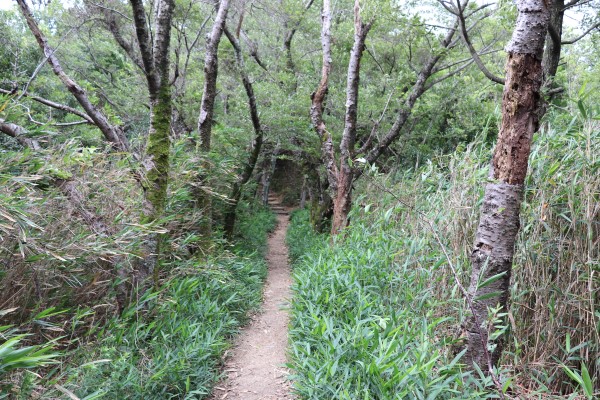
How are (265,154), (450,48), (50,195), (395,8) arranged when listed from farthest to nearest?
(265,154) → (450,48) → (395,8) → (50,195)

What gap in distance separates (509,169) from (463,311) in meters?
1.03

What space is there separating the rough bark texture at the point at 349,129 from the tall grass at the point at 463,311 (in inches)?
98.3

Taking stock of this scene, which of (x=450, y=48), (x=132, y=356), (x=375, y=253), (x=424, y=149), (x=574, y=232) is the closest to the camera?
(x=574, y=232)

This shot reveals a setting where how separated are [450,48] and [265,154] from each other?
17.6 ft

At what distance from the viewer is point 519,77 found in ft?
6.61

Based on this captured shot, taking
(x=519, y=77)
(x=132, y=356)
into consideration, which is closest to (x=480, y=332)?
(x=519, y=77)

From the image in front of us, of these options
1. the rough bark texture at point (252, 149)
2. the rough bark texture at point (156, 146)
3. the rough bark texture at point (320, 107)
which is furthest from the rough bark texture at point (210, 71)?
the rough bark texture at point (320, 107)

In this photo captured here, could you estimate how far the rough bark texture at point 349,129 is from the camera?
577cm

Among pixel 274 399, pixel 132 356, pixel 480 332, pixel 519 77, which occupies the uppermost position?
pixel 519 77

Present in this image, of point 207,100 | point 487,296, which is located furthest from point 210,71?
point 487,296

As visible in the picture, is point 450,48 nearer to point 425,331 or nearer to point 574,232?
point 574,232

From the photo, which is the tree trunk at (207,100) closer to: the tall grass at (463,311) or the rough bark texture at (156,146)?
the rough bark texture at (156,146)

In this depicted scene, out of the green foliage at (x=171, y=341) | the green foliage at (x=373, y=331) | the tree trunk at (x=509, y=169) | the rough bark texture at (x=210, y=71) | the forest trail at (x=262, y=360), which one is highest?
the rough bark texture at (x=210, y=71)

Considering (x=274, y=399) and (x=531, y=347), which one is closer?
(x=531, y=347)
